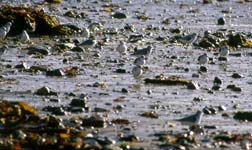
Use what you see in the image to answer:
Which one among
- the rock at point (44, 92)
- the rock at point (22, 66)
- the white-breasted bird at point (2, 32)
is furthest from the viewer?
the white-breasted bird at point (2, 32)

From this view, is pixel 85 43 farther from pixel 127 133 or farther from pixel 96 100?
pixel 127 133

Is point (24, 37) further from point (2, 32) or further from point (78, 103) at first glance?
point (78, 103)

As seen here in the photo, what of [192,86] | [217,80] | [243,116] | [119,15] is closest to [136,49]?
[217,80]

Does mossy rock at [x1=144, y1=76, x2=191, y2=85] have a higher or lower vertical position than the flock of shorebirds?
higher

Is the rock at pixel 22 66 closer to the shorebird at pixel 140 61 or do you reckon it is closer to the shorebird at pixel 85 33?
the shorebird at pixel 140 61

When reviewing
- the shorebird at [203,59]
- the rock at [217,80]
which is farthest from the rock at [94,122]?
the shorebird at [203,59]

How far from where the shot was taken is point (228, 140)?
32.6ft

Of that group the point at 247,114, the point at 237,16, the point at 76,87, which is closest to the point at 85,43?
the point at 76,87

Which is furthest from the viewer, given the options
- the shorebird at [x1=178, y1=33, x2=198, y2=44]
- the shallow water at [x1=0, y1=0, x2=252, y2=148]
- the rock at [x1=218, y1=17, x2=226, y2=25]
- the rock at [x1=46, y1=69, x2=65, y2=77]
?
the rock at [x1=218, y1=17, x2=226, y2=25]

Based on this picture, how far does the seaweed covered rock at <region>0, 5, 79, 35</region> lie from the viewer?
20467 millimetres

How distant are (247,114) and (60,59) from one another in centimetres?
597

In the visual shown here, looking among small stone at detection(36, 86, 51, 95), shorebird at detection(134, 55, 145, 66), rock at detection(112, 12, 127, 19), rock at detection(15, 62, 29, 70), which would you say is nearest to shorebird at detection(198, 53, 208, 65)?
shorebird at detection(134, 55, 145, 66)

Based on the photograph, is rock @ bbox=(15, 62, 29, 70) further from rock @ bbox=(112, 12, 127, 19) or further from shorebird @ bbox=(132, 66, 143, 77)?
rock @ bbox=(112, 12, 127, 19)

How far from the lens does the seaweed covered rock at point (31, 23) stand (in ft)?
67.1
